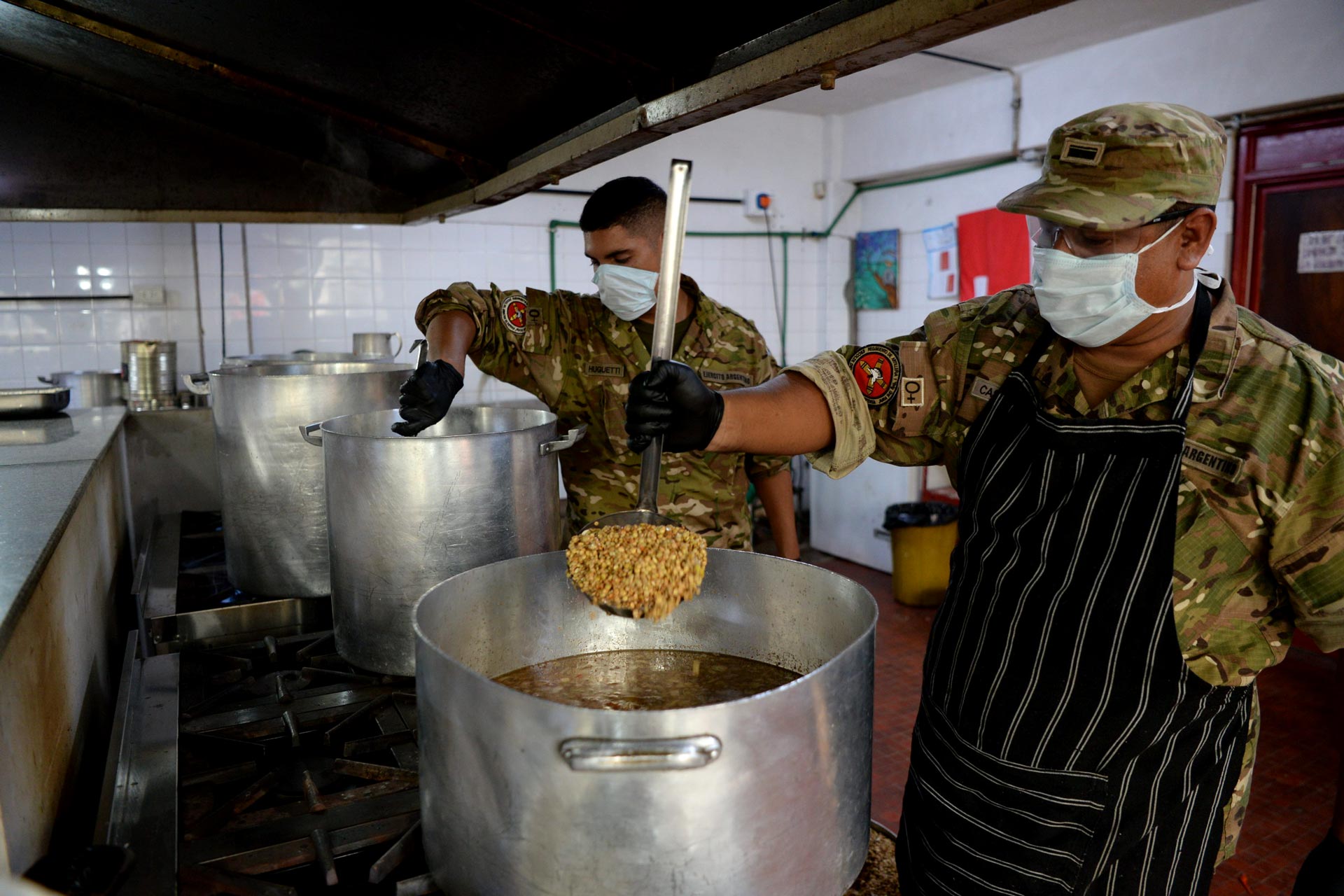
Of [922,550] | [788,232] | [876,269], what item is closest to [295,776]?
[922,550]

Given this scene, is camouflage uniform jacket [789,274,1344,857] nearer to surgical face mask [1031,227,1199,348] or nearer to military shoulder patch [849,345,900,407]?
surgical face mask [1031,227,1199,348]

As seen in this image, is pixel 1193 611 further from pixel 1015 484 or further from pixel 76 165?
pixel 76 165

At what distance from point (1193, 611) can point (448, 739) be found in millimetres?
985

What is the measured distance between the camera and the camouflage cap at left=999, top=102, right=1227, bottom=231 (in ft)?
3.86

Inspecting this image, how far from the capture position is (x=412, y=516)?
53.2 inches

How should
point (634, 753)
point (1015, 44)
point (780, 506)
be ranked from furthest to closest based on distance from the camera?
point (1015, 44) → point (780, 506) → point (634, 753)

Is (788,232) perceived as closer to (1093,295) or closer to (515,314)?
(515,314)

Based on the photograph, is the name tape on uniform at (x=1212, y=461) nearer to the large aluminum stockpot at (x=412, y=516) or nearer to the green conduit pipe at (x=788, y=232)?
the large aluminum stockpot at (x=412, y=516)

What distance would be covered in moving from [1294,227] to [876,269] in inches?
104

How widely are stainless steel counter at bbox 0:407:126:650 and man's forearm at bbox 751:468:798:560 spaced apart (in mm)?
1569

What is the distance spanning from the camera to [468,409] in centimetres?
192

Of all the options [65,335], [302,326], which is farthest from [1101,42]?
[65,335]

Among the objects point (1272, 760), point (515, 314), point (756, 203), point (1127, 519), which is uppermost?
point (756, 203)

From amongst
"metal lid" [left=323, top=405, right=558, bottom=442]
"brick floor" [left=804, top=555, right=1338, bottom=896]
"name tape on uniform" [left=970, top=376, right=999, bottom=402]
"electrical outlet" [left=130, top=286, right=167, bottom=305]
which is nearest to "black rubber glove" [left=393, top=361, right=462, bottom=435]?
"metal lid" [left=323, top=405, right=558, bottom=442]
